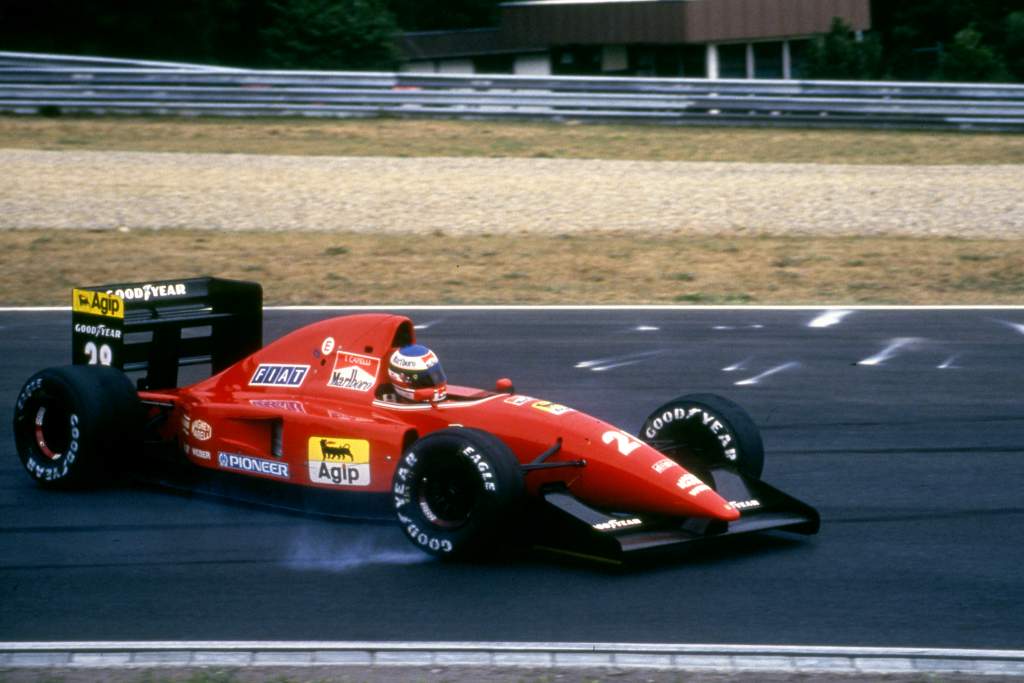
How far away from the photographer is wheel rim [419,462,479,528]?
749 cm

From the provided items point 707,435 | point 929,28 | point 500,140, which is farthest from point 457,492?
point 929,28

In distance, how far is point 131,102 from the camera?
27312 millimetres

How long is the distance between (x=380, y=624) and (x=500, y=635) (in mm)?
565

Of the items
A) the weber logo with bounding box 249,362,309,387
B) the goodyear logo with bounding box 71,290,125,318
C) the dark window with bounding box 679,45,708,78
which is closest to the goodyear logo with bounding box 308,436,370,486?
the weber logo with bounding box 249,362,309,387

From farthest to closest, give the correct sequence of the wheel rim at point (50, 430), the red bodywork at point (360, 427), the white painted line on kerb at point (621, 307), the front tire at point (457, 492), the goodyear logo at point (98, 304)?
1. the white painted line on kerb at point (621, 307)
2. the goodyear logo at point (98, 304)
3. the wheel rim at point (50, 430)
4. the red bodywork at point (360, 427)
5. the front tire at point (457, 492)

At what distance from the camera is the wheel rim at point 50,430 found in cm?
905

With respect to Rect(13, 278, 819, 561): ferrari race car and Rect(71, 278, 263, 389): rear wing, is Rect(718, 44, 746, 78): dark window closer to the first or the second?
Rect(71, 278, 263, 389): rear wing

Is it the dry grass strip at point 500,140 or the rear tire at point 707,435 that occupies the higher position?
the dry grass strip at point 500,140

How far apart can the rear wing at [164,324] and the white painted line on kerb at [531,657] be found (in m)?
3.42

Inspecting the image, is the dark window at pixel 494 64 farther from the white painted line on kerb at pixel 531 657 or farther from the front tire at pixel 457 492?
the white painted line on kerb at pixel 531 657

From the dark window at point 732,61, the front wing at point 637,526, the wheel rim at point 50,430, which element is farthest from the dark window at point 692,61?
the front wing at point 637,526

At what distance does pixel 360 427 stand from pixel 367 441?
101 mm

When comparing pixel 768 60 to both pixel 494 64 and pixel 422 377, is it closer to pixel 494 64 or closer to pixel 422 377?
pixel 494 64

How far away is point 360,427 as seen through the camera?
818cm
